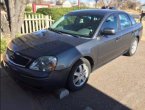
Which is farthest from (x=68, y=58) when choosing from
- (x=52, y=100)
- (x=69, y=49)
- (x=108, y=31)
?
(x=108, y=31)

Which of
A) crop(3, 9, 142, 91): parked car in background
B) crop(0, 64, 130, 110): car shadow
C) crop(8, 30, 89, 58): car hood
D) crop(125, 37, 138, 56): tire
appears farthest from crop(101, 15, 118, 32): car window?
crop(0, 64, 130, 110): car shadow

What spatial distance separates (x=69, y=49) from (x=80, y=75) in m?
0.66

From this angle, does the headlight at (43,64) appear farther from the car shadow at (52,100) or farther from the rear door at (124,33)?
the rear door at (124,33)

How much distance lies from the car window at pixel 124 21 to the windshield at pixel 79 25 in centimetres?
90

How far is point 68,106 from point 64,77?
520mm

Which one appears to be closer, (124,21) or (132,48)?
(124,21)

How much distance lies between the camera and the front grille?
145 inches

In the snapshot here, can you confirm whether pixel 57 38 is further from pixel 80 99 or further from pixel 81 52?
pixel 80 99

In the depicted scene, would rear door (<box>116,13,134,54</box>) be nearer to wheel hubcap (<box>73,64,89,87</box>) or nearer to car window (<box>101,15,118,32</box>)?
car window (<box>101,15,118,32</box>)

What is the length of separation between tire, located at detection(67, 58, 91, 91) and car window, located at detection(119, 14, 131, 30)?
5.86ft

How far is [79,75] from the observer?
13.8ft

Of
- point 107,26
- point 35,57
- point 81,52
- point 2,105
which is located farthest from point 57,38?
point 2,105

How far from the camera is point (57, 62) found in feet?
12.0

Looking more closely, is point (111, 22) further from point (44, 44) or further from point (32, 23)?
point (32, 23)
